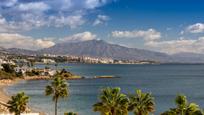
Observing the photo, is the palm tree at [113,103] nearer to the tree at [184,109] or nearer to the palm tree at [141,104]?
the palm tree at [141,104]

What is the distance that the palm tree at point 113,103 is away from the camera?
157 ft

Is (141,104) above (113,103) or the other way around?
the other way around

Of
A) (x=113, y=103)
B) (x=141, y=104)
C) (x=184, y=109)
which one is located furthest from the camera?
(x=141, y=104)

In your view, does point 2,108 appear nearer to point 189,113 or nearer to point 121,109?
point 121,109

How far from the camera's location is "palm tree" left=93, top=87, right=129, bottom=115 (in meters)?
47.9

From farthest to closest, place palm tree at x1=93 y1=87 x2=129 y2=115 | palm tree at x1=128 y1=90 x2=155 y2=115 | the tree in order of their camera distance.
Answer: palm tree at x1=128 y1=90 x2=155 y2=115 < palm tree at x1=93 y1=87 x2=129 y2=115 < the tree

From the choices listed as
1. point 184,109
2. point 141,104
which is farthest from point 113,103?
point 184,109

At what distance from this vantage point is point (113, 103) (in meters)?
48.0

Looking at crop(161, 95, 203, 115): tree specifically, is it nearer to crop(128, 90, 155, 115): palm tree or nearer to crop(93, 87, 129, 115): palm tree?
crop(128, 90, 155, 115): palm tree

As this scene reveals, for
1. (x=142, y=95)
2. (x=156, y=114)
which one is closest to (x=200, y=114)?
(x=142, y=95)

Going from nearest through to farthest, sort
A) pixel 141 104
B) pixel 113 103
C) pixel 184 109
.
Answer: pixel 184 109
pixel 113 103
pixel 141 104

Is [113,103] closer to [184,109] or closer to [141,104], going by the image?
[141,104]

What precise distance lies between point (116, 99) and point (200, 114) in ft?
36.3

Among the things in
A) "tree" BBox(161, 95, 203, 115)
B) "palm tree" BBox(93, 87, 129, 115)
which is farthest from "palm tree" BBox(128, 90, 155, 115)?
"tree" BBox(161, 95, 203, 115)
